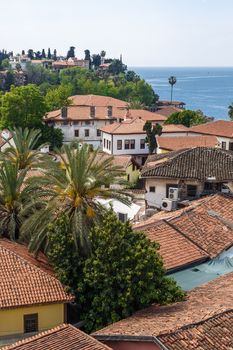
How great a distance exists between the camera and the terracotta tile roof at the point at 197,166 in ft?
110

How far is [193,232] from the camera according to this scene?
90.8ft

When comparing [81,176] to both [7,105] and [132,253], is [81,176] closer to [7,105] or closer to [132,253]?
[132,253]

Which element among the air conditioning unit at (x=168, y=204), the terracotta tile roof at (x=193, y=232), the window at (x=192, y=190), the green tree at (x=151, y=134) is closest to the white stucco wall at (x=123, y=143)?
the green tree at (x=151, y=134)

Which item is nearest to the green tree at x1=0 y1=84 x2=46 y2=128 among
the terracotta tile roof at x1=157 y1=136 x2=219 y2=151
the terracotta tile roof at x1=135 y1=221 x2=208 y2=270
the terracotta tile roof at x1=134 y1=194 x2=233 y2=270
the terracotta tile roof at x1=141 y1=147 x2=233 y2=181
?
the terracotta tile roof at x1=157 y1=136 x2=219 y2=151

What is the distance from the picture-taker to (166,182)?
34.0 meters

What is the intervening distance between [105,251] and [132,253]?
1.01m

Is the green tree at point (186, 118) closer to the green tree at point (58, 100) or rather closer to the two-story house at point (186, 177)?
the green tree at point (58, 100)

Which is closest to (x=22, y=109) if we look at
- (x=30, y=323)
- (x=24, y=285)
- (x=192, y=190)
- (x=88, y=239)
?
(x=192, y=190)

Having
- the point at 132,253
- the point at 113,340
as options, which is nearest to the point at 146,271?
the point at 132,253

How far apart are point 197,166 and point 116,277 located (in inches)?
616

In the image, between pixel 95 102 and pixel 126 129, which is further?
pixel 95 102

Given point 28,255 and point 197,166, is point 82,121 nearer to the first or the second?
point 197,166

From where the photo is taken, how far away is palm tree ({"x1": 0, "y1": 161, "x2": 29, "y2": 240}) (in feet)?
88.3

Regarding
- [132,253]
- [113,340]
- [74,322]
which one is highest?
[132,253]
